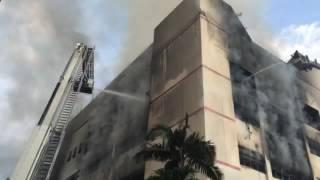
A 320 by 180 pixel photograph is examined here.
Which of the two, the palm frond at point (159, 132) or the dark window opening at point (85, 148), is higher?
the dark window opening at point (85, 148)

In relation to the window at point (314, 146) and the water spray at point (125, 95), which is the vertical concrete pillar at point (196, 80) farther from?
the window at point (314, 146)

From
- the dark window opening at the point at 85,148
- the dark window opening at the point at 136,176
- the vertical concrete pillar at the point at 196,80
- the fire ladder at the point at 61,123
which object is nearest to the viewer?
the vertical concrete pillar at the point at 196,80

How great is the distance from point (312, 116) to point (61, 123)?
26951 mm

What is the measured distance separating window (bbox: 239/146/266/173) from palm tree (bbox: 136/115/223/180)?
443 inches

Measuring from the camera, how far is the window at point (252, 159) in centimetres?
2606

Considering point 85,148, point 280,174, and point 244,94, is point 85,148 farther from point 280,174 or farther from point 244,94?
point 280,174

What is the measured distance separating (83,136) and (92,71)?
37.5ft

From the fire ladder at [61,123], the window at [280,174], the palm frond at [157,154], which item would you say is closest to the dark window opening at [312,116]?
the window at [280,174]

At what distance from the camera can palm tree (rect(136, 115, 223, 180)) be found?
14.4 m

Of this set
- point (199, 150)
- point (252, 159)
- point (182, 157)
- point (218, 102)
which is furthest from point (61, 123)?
point (199, 150)

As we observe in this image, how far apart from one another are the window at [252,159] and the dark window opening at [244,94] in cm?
275

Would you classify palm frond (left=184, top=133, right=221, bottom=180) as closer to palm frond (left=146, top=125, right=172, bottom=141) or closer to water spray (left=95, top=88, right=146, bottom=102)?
palm frond (left=146, top=125, right=172, bottom=141)

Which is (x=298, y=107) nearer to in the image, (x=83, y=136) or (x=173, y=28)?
(x=173, y=28)

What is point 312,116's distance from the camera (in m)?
37.7
